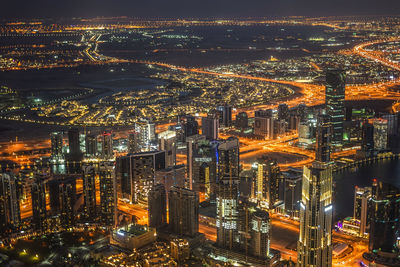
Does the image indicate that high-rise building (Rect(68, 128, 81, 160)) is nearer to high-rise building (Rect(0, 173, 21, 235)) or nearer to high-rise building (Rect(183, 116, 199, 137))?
high-rise building (Rect(183, 116, 199, 137))

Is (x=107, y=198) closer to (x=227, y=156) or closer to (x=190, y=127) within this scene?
(x=227, y=156)

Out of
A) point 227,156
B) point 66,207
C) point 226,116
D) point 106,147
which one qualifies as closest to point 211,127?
point 226,116

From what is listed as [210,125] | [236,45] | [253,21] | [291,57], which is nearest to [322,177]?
[210,125]

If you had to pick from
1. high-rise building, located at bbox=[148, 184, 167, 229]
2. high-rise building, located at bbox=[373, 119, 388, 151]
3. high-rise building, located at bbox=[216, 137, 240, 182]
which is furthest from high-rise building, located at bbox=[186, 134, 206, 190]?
high-rise building, located at bbox=[373, 119, 388, 151]

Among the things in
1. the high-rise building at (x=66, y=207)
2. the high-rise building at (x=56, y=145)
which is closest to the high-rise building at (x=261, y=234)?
the high-rise building at (x=66, y=207)

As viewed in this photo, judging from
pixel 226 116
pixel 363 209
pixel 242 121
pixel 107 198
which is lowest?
pixel 363 209

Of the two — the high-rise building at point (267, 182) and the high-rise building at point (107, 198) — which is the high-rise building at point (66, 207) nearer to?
the high-rise building at point (107, 198)
